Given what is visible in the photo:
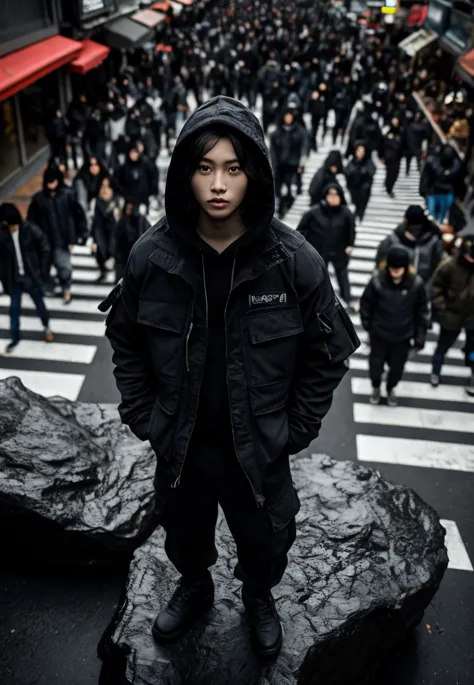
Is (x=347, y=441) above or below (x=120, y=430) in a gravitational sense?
below

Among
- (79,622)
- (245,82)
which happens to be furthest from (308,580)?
(245,82)

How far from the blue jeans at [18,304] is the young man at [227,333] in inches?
240

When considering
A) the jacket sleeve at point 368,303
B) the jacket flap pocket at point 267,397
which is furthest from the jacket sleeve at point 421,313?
the jacket flap pocket at point 267,397

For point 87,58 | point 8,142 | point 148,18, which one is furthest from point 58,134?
point 148,18

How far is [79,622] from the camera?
447cm

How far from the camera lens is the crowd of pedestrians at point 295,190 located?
7738mm

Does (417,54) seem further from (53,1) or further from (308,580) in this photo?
(308,580)

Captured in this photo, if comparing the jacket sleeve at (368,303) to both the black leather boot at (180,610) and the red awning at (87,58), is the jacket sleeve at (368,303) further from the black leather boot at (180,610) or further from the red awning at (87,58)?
the red awning at (87,58)

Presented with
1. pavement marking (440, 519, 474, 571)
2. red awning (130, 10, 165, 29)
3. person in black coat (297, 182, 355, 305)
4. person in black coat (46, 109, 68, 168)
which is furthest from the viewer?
red awning (130, 10, 165, 29)

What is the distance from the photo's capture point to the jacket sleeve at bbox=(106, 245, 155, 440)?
297 centimetres

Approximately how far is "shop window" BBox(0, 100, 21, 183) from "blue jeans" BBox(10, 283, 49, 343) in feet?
28.5

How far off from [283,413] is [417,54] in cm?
3031

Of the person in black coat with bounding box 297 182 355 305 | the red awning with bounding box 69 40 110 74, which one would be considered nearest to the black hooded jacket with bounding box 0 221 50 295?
the person in black coat with bounding box 297 182 355 305

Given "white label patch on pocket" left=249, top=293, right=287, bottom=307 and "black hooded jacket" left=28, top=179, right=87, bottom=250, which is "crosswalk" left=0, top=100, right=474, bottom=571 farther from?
"white label patch on pocket" left=249, top=293, right=287, bottom=307
